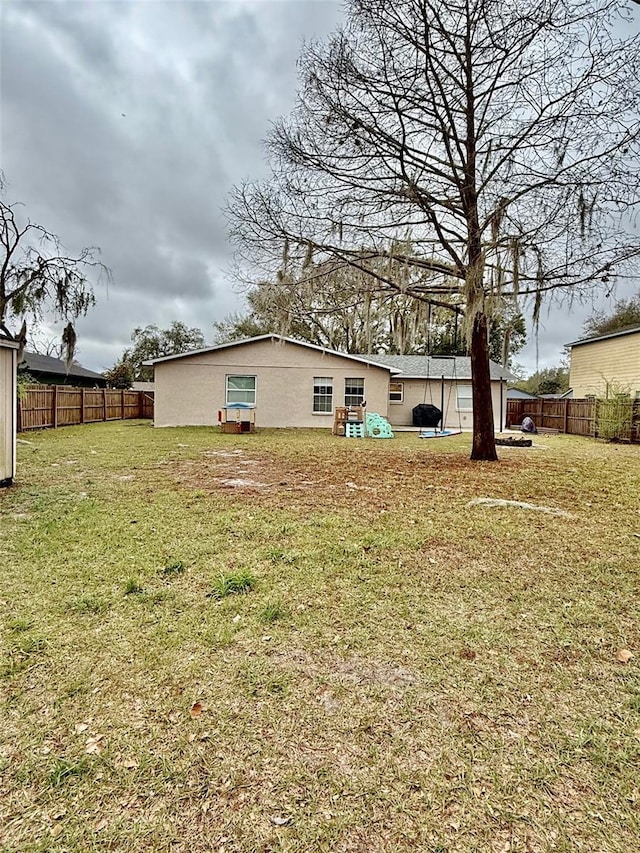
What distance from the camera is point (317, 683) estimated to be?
199 centimetres

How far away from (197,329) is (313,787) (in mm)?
36918

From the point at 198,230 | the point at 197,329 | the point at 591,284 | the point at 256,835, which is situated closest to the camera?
the point at 256,835

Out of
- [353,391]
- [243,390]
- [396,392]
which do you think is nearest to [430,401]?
[396,392]

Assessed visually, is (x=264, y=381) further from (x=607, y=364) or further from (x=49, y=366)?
(x=49, y=366)

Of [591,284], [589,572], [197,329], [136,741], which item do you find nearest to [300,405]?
[591,284]

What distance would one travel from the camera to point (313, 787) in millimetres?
1466

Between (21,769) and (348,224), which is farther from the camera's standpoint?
(348,224)

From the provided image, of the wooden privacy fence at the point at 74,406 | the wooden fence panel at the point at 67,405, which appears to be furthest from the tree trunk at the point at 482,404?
the wooden fence panel at the point at 67,405

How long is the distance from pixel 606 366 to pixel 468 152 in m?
13.8

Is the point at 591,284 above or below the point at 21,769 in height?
above

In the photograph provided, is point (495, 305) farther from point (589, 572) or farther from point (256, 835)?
point (256, 835)

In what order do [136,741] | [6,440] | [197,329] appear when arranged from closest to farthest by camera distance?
[136,741], [6,440], [197,329]

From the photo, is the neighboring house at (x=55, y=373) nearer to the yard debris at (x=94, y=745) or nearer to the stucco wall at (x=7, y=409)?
the stucco wall at (x=7, y=409)

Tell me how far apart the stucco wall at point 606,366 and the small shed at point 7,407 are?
14.9m
